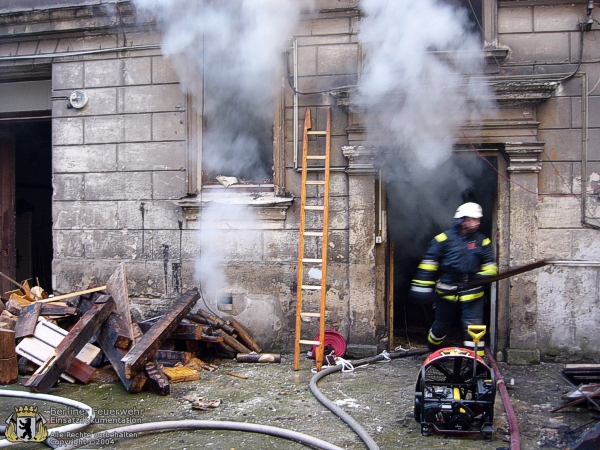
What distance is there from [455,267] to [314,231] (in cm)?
225

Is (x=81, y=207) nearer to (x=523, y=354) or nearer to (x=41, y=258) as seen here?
(x=41, y=258)

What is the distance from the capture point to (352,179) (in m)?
6.75

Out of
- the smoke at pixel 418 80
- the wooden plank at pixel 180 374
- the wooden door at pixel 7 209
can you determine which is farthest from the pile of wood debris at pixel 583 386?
the wooden door at pixel 7 209

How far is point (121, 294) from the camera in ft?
20.4

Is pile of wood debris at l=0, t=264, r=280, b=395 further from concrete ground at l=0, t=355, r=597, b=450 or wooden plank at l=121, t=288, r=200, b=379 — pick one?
concrete ground at l=0, t=355, r=597, b=450

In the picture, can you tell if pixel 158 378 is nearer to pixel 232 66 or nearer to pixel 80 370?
pixel 80 370

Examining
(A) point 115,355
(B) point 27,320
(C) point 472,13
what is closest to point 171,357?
(A) point 115,355

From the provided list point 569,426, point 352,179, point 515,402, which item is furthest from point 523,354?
point 352,179

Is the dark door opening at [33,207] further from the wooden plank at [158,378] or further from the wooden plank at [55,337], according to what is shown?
the wooden plank at [158,378]

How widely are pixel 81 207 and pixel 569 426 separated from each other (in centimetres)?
654

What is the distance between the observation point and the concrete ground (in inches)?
159

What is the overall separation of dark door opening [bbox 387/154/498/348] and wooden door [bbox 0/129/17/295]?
6.59m

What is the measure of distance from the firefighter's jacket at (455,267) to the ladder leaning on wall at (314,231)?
139 centimetres

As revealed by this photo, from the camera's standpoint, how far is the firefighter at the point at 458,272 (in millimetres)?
5023
